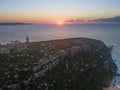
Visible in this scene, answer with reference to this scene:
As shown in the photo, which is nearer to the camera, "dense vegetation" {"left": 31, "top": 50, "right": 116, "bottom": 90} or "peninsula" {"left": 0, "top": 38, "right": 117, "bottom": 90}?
"peninsula" {"left": 0, "top": 38, "right": 117, "bottom": 90}

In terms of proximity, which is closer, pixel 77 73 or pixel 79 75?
pixel 79 75

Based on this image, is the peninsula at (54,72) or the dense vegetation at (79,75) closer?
the peninsula at (54,72)

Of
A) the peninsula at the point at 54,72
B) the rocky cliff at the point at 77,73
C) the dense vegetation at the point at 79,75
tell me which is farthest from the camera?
the rocky cliff at the point at 77,73

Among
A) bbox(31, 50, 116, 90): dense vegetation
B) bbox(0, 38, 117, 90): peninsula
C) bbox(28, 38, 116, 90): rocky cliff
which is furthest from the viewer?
bbox(28, 38, 116, 90): rocky cliff

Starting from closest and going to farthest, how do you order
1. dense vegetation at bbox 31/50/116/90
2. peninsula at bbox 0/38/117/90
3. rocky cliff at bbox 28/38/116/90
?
peninsula at bbox 0/38/117/90 → dense vegetation at bbox 31/50/116/90 → rocky cliff at bbox 28/38/116/90

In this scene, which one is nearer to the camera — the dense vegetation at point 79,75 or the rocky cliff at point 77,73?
the dense vegetation at point 79,75

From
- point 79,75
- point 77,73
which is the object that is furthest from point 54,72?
point 79,75

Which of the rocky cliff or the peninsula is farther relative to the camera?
the rocky cliff

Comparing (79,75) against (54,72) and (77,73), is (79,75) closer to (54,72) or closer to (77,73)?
(77,73)

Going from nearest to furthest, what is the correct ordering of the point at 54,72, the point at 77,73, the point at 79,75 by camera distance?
1. the point at 54,72
2. the point at 79,75
3. the point at 77,73

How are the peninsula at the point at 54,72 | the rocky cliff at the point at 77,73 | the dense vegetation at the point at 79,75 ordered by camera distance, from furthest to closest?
the rocky cliff at the point at 77,73
the dense vegetation at the point at 79,75
the peninsula at the point at 54,72

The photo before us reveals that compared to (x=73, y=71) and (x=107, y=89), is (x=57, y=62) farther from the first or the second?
(x=107, y=89)
